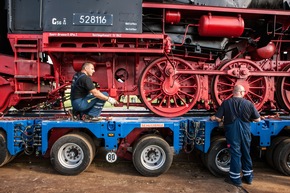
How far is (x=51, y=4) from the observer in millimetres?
5070

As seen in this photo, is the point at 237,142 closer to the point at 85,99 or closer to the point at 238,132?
the point at 238,132

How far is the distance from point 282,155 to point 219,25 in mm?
2822

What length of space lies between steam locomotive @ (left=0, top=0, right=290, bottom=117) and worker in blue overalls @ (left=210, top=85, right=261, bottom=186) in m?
1.22

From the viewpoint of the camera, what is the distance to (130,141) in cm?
507

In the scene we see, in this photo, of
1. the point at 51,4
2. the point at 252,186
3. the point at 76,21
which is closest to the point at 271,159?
the point at 252,186

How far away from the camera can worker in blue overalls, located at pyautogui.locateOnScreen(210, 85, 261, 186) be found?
179 inches

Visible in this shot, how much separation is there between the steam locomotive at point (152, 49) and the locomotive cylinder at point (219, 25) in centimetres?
2

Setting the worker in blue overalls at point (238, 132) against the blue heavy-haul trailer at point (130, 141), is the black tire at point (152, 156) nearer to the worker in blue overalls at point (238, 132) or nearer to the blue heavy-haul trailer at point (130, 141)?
the blue heavy-haul trailer at point (130, 141)

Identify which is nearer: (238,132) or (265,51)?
(238,132)

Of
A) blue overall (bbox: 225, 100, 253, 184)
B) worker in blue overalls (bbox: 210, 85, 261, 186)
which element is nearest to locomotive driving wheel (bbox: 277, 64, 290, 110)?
worker in blue overalls (bbox: 210, 85, 261, 186)

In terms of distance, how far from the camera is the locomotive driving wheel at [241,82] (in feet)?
19.2

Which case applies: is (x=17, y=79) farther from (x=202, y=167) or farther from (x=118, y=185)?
(x=202, y=167)

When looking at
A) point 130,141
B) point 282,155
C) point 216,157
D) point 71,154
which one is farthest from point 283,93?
point 71,154

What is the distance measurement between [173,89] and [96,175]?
2365 mm
